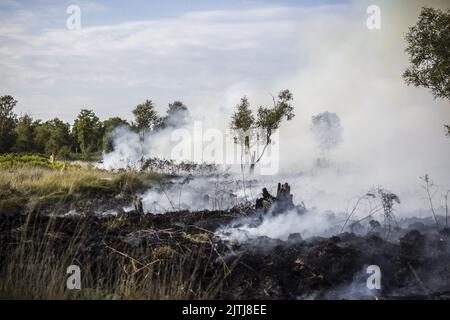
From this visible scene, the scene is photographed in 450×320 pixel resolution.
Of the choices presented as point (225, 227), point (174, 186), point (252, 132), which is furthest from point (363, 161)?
point (225, 227)

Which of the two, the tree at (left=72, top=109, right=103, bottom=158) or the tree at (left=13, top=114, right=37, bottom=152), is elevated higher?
the tree at (left=72, top=109, right=103, bottom=158)

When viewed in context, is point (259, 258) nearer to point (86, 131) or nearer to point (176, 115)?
Answer: point (86, 131)

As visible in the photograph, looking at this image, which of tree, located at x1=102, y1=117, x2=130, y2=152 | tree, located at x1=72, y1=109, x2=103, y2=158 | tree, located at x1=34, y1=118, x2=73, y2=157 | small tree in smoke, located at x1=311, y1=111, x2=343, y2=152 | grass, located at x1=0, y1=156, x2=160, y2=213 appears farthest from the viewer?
small tree in smoke, located at x1=311, y1=111, x2=343, y2=152

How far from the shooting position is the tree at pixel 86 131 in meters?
20.0

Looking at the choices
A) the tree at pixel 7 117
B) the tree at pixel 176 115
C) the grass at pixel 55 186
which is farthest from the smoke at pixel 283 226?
the tree at pixel 176 115

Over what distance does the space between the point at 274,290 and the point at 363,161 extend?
67.4ft

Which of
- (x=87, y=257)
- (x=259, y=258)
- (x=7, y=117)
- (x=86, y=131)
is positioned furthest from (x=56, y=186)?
(x=86, y=131)

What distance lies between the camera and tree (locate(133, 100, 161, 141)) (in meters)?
24.9

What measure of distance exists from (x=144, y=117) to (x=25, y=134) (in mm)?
9412

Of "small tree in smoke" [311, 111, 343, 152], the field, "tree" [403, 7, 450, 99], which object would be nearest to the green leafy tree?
"tree" [403, 7, 450, 99]

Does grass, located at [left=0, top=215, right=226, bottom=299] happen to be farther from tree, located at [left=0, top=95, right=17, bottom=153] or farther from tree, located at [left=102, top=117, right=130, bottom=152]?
tree, located at [left=102, top=117, right=130, bottom=152]

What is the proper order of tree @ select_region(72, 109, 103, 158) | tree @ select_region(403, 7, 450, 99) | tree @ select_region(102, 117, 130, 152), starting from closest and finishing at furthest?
tree @ select_region(403, 7, 450, 99) → tree @ select_region(72, 109, 103, 158) → tree @ select_region(102, 117, 130, 152)

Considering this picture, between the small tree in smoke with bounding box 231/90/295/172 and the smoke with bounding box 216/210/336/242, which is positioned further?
the small tree in smoke with bounding box 231/90/295/172
